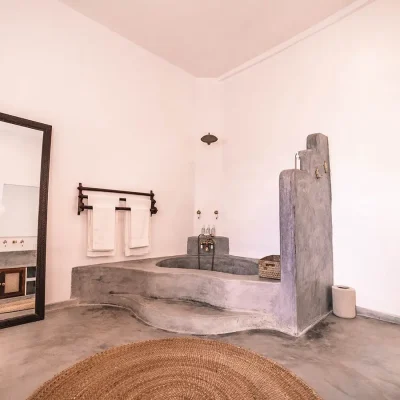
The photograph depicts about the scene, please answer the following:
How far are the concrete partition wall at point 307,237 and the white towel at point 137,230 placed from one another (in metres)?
1.77

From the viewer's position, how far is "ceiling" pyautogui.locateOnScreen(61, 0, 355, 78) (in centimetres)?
274

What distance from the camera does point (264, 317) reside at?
213 cm

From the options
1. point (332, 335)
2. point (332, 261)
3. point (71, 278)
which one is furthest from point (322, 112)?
point (71, 278)

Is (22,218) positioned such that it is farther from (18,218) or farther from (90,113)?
(90,113)

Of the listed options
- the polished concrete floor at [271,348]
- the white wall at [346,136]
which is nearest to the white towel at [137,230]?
the polished concrete floor at [271,348]

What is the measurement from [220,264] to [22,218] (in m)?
2.37

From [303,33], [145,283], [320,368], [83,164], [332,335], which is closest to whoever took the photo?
[320,368]

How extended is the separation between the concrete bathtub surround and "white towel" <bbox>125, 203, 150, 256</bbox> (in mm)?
282

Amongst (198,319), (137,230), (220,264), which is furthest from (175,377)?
(220,264)

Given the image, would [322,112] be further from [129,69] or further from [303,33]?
[129,69]

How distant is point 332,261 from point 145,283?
1.99 meters

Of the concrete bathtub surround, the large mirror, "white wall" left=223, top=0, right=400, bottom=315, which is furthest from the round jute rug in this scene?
"white wall" left=223, top=0, right=400, bottom=315

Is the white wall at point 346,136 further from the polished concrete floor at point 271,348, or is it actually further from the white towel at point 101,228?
the white towel at point 101,228

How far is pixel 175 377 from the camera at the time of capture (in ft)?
4.74
